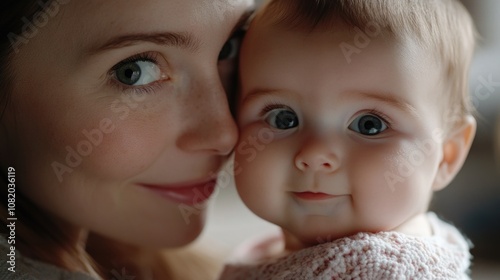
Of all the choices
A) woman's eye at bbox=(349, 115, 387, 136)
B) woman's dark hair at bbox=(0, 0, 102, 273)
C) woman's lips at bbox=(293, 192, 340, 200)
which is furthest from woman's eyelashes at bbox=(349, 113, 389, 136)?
woman's dark hair at bbox=(0, 0, 102, 273)

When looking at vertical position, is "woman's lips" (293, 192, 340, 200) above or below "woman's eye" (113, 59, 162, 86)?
below

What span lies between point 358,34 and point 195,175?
34 centimetres

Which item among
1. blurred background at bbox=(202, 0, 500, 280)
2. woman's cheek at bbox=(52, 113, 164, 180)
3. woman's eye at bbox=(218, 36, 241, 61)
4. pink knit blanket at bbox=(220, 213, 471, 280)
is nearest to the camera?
pink knit blanket at bbox=(220, 213, 471, 280)

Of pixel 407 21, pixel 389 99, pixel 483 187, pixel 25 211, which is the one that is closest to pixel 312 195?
pixel 389 99

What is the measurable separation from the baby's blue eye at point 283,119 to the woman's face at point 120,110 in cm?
6

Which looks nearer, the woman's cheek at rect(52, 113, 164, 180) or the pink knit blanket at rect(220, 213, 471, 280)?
the pink knit blanket at rect(220, 213, 471, 280)

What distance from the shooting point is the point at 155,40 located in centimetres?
95

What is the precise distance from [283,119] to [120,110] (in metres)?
0.24

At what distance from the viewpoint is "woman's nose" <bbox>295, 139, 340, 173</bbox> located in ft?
2.94

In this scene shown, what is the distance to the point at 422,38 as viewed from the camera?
0.93m

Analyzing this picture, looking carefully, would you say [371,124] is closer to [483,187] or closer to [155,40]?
[155,40]

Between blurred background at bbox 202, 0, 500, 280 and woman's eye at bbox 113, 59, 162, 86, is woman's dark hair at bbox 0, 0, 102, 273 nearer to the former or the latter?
woman's eye at bbox 113, 59, 162, 86

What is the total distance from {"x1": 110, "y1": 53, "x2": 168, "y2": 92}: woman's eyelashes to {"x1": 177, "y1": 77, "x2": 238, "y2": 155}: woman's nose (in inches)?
2.7

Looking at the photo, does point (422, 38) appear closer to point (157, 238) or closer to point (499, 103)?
point (157, 238)
